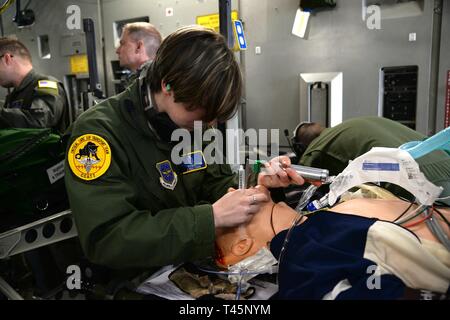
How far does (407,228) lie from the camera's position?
0.90 metres

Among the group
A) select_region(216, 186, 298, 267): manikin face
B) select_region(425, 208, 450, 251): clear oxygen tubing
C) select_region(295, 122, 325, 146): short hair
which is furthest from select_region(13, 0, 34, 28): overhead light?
select_region(425, 208, 450, 251): clear oxygen tubing

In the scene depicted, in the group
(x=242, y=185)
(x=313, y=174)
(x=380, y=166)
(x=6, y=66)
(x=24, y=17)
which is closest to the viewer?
(x=380, y=166)

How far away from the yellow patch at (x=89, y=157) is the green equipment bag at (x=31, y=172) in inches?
13.5

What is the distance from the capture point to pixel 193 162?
53.1 inches

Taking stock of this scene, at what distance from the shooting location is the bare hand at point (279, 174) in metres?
1.15

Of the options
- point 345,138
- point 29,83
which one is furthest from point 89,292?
point 29,83

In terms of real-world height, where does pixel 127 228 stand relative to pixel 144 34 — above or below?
below

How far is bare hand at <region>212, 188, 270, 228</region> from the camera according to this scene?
41.1 inches

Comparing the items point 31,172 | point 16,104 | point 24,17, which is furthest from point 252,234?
point 24,17

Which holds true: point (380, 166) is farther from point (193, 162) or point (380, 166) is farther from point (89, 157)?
point (89, 157)

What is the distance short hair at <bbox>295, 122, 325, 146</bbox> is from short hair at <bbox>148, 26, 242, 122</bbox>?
120 centimetres

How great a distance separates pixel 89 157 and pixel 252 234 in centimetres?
53

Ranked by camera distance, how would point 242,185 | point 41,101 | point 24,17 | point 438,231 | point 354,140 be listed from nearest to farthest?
point 438,231, point 242,185, point 354,140, point 41,101, point 24,17

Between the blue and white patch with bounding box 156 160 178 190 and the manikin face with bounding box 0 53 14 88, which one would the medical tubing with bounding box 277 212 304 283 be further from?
the manikin face with bounding box 0 53 14 88
